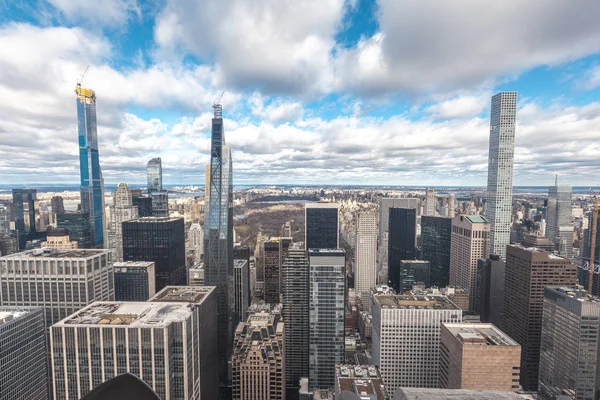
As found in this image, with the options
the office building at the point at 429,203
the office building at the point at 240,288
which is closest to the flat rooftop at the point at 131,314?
the office building at the point at 240,288

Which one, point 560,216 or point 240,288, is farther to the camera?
point 560,216

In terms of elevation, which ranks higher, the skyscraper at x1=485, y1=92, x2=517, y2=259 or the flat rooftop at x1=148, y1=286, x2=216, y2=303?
the skyscraper at x1=485, y1=92, x2=517, y2=259

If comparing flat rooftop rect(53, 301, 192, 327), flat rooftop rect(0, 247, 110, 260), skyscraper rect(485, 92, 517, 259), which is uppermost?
skyscraper rect(485, 92, 517, 259)

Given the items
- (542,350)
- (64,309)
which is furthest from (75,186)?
(542,350)

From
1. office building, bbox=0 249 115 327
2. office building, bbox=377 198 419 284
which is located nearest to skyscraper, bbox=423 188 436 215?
office building, bbox=377 198 419 284

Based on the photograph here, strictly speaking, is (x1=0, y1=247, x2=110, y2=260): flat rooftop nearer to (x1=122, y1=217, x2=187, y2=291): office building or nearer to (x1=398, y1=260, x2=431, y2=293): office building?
(x1=122, y1=217, x2=187, y2=291): office building

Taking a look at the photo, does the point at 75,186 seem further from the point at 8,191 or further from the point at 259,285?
the point at 259,285

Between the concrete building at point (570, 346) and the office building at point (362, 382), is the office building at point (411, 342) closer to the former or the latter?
the office building at point (362, 382)

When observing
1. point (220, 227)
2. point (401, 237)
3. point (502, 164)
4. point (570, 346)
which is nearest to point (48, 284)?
point (220, 227)

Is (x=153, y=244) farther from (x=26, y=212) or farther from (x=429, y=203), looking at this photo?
(x=429, y=203)
